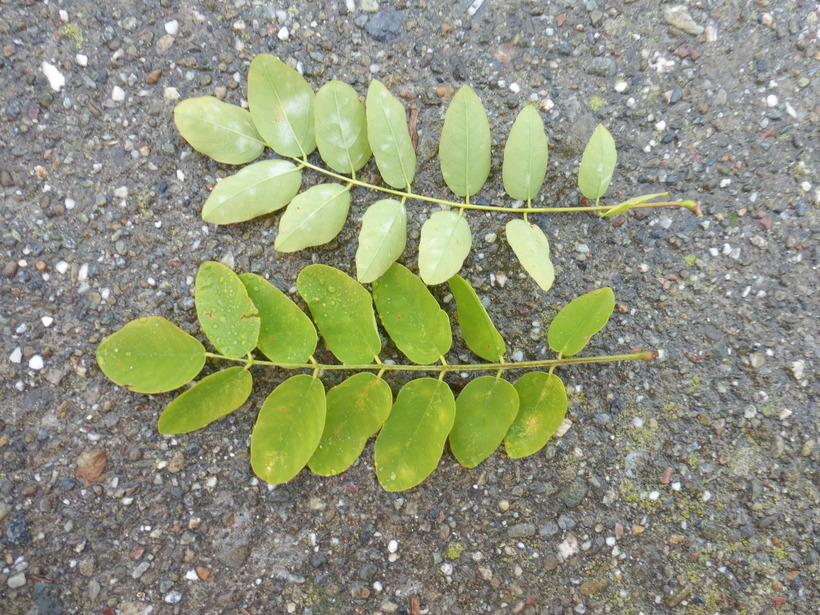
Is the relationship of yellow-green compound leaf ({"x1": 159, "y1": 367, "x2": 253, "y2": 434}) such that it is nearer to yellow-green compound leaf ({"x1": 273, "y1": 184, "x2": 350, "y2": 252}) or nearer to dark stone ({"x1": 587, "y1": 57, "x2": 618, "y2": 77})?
yellow-green compound leaf ({"x1": 273, "y1": 184, "x2": 350, "y2": 252})

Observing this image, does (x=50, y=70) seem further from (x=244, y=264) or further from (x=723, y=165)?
(x=723, y=165)

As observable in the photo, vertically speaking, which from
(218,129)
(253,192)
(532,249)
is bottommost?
(532,249)

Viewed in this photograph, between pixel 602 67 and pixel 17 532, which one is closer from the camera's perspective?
pixel 17 532

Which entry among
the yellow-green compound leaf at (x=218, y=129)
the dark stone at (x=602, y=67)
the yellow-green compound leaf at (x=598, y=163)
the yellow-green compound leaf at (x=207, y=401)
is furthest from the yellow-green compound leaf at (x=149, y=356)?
the dark stone at (x=602, y=67)

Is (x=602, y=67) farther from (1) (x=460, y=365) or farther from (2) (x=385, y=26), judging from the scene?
(1) (x=460, y=365)

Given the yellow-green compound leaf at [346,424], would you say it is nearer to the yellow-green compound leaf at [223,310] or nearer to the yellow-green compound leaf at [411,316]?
the yellow-green compound leaf at [411,316]

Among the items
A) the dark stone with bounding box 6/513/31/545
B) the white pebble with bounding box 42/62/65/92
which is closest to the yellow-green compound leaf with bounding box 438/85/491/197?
the white pebble with bounding box 42/62/65/92

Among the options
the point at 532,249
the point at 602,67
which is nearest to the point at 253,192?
the point at 532,249
